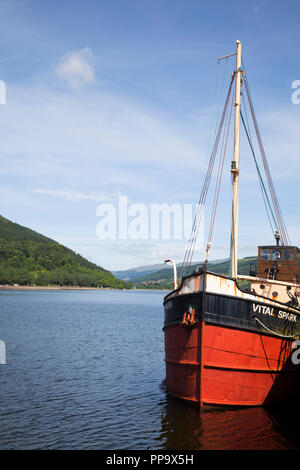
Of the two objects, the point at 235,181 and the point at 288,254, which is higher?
the point at 235,181

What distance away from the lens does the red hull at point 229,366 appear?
1627cm

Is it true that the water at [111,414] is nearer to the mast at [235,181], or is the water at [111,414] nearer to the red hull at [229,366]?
the red hull at [229,366]

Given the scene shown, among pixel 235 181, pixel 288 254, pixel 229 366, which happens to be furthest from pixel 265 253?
pixel 229 366

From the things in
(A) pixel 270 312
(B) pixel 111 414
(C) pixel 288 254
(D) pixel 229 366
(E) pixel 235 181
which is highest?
(E) pixel 235 181

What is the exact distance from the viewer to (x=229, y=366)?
53.5 feet

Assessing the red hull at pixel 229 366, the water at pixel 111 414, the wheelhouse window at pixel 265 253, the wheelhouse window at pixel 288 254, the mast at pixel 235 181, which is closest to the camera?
the water at pixel 111 414

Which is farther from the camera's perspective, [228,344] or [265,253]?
[265,253]

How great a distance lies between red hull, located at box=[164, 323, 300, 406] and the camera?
53.4 ft

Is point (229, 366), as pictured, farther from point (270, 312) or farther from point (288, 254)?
point (288, 254)

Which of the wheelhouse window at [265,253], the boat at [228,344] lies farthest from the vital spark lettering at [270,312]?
the wheelhouse window at [265,253]

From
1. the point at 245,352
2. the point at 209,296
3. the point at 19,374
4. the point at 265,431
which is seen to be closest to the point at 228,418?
the point at 265,431

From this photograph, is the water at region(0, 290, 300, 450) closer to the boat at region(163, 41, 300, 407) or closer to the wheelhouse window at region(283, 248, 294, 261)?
the boat at region(163, 41, 300, 407)

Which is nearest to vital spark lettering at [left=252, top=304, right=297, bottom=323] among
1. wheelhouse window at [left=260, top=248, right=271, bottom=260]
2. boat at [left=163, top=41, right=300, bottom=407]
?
boat at [left=163, top=41, right=300, bottom=407]
